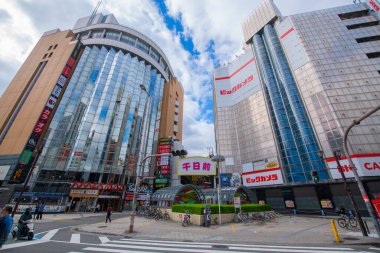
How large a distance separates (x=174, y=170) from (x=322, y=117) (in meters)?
34.5

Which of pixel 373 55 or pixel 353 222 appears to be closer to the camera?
pixel 353 222

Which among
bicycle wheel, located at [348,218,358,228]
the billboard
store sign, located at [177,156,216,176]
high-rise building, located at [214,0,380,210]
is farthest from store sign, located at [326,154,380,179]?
the billboard

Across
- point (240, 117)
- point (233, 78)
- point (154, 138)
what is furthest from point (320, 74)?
point (154, 138)

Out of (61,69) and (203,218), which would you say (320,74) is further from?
(61,69)

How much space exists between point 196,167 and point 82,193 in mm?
24540

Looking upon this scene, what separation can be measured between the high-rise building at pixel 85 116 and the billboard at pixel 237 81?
20.5 metres

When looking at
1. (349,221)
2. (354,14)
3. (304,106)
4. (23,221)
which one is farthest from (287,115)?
(23,221)

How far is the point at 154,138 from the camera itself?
171 ft


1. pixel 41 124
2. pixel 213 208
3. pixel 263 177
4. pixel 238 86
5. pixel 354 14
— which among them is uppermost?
pixel 354 14

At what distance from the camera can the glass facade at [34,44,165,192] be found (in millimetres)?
35125

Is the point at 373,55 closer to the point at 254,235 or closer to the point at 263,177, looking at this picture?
the point at 263,177

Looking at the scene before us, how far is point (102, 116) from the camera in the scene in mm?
42406

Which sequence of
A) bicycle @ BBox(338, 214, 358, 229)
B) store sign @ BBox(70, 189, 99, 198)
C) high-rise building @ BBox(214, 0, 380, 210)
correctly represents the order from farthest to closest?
store sign @ BBox(70, 189, 99, 198)
high-rise building @ BBox(214, 0, 380, 210)
bicycle @ BBox(338, 214, 358, 229)

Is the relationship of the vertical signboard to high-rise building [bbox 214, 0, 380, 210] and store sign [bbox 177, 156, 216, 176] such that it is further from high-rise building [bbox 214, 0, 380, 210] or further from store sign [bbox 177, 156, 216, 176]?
high-rise building [bbox 214, 0, 380, 210]
